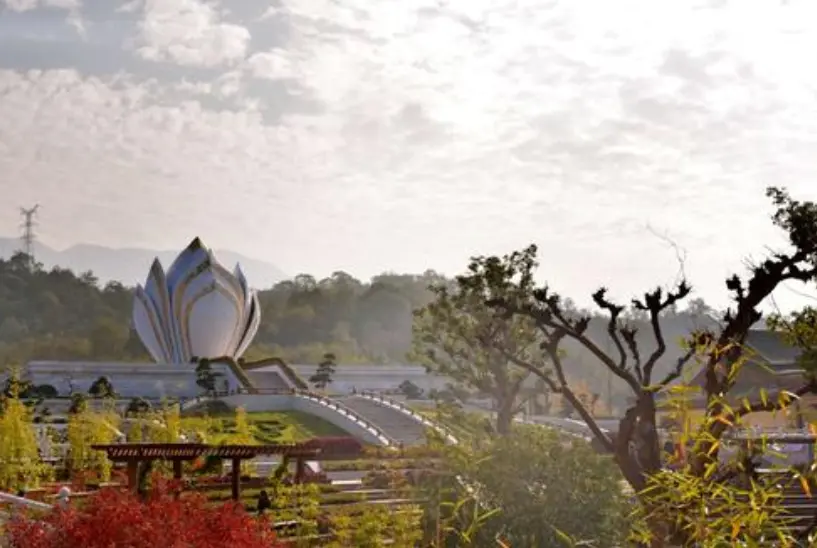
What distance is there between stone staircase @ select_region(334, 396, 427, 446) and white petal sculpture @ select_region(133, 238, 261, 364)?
11.5 meters

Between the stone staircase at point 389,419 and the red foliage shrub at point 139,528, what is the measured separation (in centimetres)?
2705

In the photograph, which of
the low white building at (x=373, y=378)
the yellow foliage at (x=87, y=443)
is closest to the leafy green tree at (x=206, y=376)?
the low white building at (x=373, y=378)

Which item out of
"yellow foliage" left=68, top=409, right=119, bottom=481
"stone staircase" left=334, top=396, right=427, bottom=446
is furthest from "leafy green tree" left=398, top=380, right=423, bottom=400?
"yellow foliage" left=68, top=409, right=119, bottom=481

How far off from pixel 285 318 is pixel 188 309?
76.3 feet

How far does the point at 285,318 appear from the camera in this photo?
76500 millimetres

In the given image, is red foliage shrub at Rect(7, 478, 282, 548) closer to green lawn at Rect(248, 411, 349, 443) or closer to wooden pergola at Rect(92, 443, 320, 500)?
wooden pergola at Rect(92, 443, 320, 500)

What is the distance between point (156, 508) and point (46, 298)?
73474mm

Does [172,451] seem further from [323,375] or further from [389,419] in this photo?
[323,375]

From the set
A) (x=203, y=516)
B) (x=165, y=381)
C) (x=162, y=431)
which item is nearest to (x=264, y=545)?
(x=203, y=516)

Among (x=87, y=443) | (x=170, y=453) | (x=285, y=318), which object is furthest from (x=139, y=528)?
(x=285, y=318)

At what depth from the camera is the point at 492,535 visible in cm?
990

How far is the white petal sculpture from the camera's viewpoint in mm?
53344

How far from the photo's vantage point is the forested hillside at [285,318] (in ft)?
235

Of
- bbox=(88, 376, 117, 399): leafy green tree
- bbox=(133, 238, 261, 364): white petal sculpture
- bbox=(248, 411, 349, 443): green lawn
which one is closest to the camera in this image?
bbox=(248, 411, 349, 443): green lawn
